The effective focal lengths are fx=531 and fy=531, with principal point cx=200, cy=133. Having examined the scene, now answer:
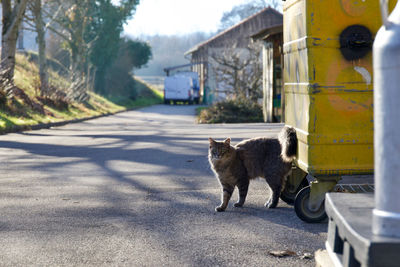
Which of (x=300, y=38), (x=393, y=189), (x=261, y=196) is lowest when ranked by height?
(x=261, y=196)

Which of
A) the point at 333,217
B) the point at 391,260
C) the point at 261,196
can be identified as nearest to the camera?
the point at 391,260

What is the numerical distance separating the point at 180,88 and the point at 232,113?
81.9 ft

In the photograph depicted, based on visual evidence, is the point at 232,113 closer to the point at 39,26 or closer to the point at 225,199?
the point at 39,26

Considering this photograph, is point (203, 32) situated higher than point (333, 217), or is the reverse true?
point (203, 32)

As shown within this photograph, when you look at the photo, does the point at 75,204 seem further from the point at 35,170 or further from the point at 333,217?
the point at 333,217

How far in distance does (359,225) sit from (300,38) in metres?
2.74

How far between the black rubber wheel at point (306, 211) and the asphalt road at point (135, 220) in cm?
7

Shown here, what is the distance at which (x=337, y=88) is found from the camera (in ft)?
14.6

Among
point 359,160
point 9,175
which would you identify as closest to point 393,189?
point 359,160

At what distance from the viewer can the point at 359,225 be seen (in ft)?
7.33

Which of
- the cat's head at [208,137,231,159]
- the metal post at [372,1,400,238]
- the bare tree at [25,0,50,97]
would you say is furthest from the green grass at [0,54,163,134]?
the metal post at [372,1,400,238]

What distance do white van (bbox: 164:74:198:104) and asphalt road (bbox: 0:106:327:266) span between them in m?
37.2

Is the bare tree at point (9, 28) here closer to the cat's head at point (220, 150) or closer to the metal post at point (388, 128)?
the cat's head at point (220, 150)

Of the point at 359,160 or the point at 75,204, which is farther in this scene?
the point at 75,204
